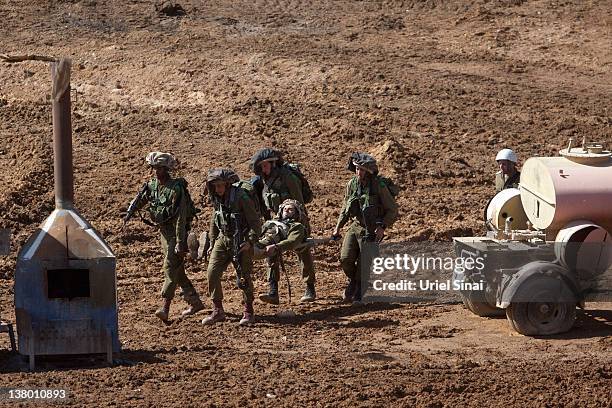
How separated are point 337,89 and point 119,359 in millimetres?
9954

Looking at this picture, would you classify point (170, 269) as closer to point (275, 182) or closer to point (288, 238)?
point (288, 238)

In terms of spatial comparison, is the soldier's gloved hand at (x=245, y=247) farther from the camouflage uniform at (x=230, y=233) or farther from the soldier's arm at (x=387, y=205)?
the soldier's arm at (x=387, y=205)

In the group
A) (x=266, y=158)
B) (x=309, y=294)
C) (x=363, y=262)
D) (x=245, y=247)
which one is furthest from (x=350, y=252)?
(x=245, y=247)

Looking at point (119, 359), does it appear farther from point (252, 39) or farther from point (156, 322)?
point (252, 39)

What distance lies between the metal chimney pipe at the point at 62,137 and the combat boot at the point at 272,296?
265cm

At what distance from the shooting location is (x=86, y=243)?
13.1 m

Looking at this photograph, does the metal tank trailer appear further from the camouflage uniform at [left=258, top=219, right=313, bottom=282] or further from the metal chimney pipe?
the metal chimney pipe

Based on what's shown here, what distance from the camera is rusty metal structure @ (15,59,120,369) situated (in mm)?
13047

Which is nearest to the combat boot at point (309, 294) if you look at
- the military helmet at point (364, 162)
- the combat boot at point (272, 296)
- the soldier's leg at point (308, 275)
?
the soldier's leg at point (308, 275)

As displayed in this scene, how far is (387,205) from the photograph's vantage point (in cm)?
1545

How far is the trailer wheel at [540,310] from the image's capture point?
1385cm

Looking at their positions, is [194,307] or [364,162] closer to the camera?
[194,307]

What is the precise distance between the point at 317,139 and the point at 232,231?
6.83 metres

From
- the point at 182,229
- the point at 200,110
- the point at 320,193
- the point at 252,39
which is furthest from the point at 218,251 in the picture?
the point at 252,39
